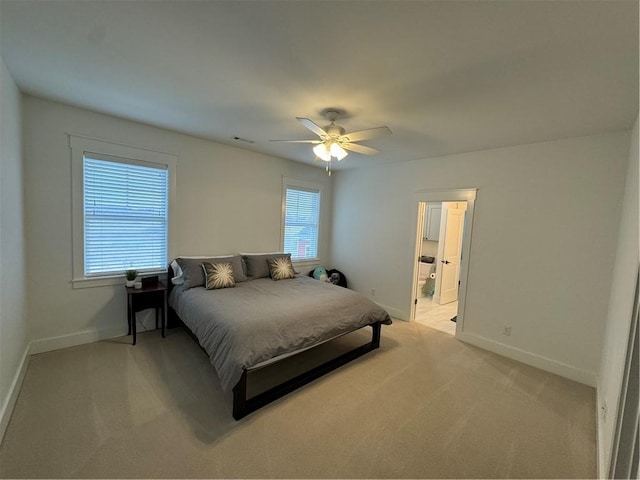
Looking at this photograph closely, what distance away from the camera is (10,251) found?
6.95 feet

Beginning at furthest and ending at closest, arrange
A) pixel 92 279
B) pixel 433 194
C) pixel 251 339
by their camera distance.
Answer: pixel 433 194
pixel 92 279
pixel 251 339

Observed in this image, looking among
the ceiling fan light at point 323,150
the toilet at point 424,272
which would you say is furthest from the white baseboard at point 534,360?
the ceiling fan light at point 323,150

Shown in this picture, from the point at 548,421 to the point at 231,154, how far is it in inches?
182

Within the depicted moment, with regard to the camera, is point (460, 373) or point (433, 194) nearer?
point (460, 373)

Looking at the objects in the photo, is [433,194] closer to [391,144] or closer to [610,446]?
[391,144]

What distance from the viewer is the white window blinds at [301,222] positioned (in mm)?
4957

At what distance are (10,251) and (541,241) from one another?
5040 mm

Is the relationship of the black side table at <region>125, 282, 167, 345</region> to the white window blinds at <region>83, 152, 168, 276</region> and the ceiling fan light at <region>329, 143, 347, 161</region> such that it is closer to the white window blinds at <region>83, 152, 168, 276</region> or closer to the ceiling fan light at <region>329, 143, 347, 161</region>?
the white window blinds at <region>83, 152, 168, 276</region>

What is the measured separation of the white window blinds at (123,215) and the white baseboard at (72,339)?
69cm

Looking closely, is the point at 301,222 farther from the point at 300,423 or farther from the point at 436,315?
the point at 300,423

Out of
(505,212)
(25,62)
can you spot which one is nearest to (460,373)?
(505,212)

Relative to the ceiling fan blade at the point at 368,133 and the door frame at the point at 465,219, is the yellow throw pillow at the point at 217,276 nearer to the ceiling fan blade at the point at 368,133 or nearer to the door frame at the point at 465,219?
the ceiling fan blade at the point at 368,133

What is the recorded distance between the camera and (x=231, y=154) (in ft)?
13.3

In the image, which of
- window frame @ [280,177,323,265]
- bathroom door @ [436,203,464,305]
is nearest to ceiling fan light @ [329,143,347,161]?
window frame @ [280,177,323,265]
